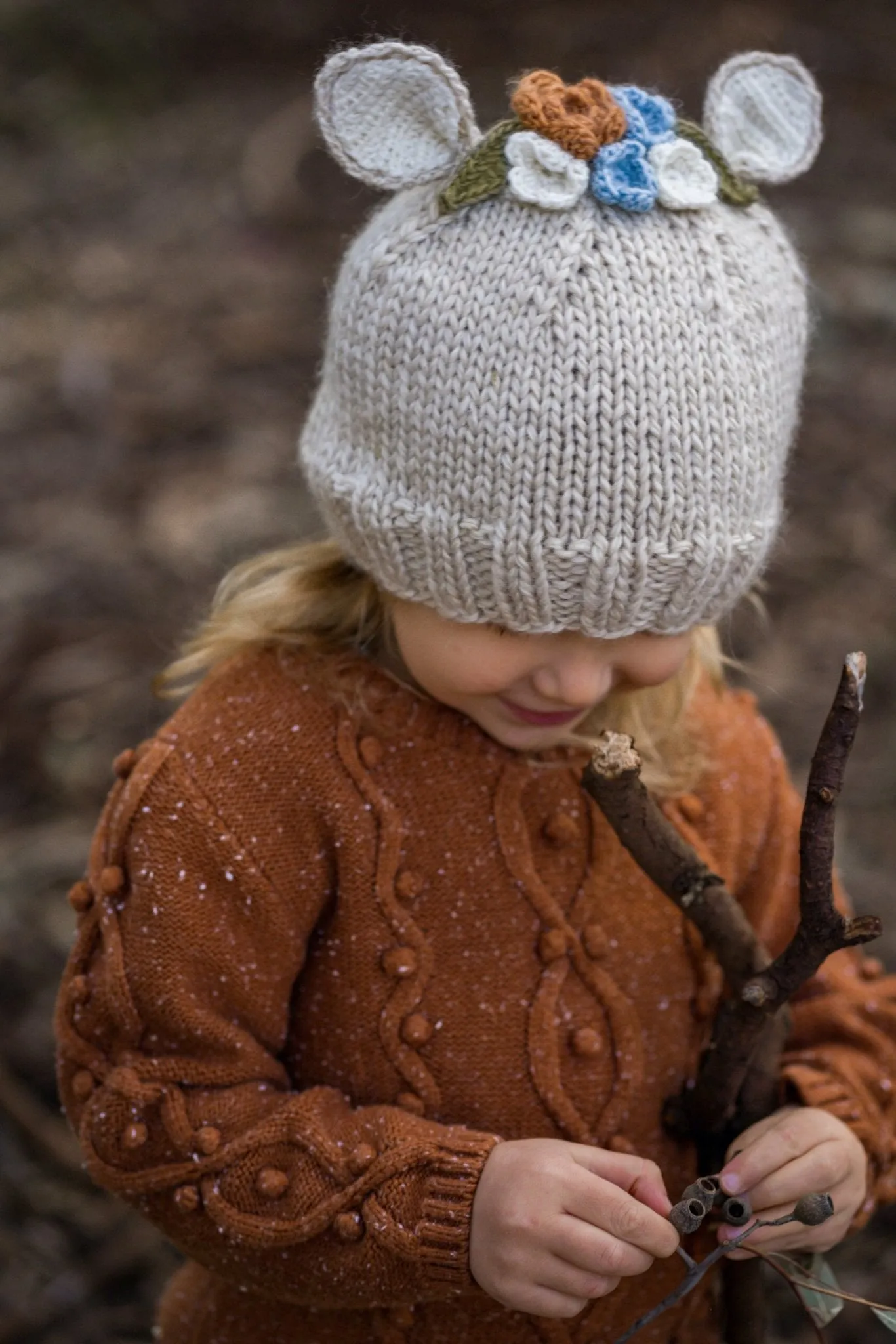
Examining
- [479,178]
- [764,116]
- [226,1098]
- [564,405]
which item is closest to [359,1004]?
[226,1098]

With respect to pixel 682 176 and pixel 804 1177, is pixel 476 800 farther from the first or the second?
pixel 682 176

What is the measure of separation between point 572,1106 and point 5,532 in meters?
2.48

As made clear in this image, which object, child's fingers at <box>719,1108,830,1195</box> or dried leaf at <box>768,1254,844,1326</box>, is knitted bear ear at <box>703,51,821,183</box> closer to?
child's fingers at <box>719,1108,830,1195</box>

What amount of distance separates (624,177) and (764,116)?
0.26 m

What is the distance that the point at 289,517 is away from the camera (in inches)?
141

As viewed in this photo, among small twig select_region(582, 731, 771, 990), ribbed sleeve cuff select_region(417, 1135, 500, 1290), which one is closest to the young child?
ribbed sleeve cuff select_region(417, 1135, 500, 1290)

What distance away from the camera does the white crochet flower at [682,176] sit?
1.26 m

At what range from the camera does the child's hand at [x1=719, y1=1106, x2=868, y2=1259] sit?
4.46 feet

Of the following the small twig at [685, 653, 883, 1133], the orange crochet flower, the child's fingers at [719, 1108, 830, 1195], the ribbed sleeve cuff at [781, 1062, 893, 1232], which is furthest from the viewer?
the ribbed sleeve cuff at [781, 1062, 893, 1232]

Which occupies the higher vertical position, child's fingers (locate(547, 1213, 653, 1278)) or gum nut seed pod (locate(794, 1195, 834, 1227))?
gum nut seed pod (locate(794, 1195, 834, 1227))

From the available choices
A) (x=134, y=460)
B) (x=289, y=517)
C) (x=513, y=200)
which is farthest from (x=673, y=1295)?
(x=134, y=460)

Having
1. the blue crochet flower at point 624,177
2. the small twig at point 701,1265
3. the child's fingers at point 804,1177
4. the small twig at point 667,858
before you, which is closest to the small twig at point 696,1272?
the small twig at point 701,1265

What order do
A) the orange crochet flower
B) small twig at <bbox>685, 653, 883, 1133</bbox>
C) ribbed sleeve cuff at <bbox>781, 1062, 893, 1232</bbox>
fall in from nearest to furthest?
small twig at <bbox>685, 653, 883, 1133</bbox> < the orange crochet flower < ribbed sleeve cuff at <bbox>781, 1062, 893, 1232</bbox>

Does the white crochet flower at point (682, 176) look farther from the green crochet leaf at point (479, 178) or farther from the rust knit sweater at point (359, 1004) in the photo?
the rust knit sweater at point (359, 1004)
